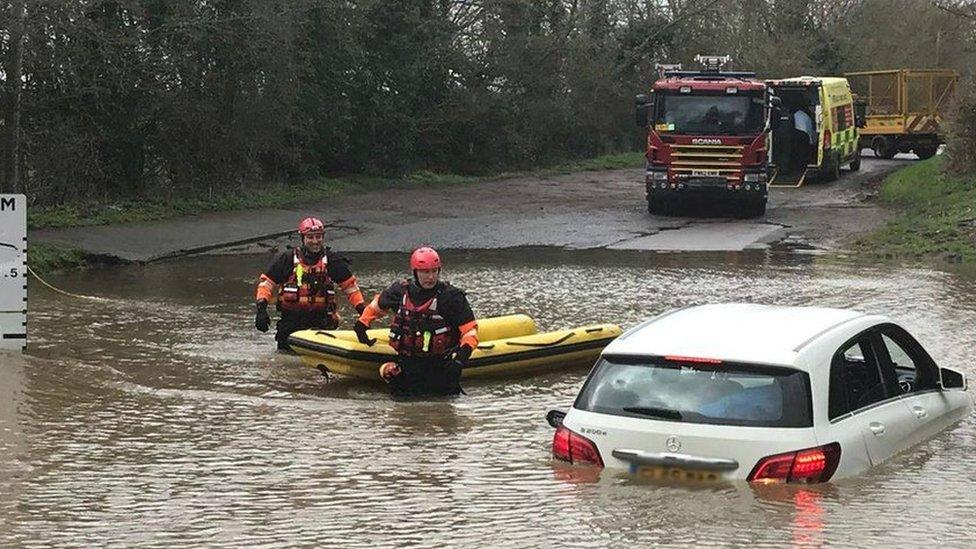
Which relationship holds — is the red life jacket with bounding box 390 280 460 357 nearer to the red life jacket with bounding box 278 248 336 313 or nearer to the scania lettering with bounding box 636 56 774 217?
the red life jacket with bounding box 278 248 336 313

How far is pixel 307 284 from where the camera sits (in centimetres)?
1350

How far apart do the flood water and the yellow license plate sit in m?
0.05

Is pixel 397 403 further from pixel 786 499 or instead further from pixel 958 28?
pixel 958 28

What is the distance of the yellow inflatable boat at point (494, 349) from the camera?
12.1 m

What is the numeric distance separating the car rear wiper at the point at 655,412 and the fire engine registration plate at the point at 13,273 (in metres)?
8.07

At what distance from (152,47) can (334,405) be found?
57.5 ft

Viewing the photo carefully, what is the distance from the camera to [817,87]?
35844 millimetres

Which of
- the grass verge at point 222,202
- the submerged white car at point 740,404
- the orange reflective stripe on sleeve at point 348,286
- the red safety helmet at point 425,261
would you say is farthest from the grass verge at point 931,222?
the submerged white car at point 740,404

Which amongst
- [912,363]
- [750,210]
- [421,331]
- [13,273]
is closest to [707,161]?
[750,210]

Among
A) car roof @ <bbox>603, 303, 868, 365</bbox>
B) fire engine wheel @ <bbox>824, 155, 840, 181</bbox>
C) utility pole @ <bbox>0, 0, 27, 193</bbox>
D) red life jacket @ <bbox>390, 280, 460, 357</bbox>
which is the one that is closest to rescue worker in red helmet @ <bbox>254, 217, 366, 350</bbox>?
red life jacket @ <bbox>390, 280, 460, 357</bbox>

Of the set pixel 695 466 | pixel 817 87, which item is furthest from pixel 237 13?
pixel 695 466

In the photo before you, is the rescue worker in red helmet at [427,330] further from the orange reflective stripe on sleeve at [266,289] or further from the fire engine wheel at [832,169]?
the fire engine wheel at [832,169]

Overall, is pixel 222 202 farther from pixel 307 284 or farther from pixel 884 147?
pixel 884 147

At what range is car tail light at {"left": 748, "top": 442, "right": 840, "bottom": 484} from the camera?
7.30 m
